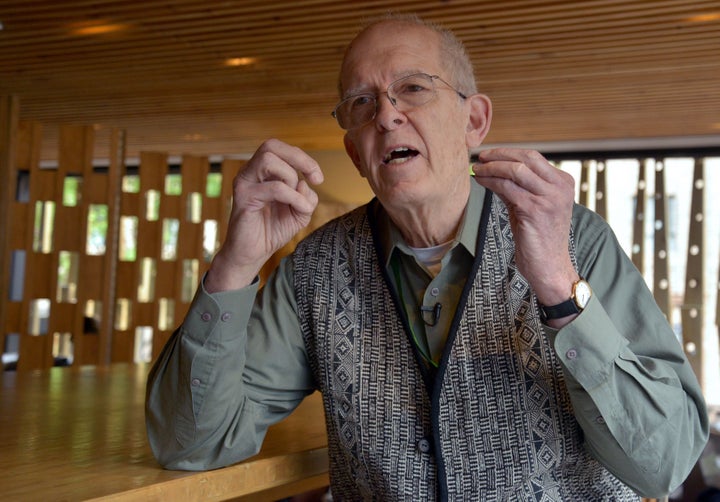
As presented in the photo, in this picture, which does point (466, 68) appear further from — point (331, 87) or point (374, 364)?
point (331, 87)

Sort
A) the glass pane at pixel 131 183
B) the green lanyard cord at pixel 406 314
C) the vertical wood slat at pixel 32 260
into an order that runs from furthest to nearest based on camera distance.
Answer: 1. the glass pane at pixel 131 183
2. the vertical wood slat at pixel 32 260
3. the green lanyard cord at pixel 406 314

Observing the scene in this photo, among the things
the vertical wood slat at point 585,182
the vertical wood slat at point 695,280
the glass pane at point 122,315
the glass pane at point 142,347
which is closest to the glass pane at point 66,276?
the glass pane at point 122,315

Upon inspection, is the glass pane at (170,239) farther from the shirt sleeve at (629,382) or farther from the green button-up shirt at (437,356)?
the shirt sleeve at (629,382)

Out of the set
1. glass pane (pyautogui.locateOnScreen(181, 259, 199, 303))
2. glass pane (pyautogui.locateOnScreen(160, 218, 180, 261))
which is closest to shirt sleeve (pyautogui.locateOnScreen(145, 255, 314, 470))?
glass pane (pyautogui.locateOnScreen(181, 259, 199, 303))

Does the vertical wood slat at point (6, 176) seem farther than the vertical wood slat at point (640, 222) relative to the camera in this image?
No

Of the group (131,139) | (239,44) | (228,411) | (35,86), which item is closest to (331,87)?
(239,44)

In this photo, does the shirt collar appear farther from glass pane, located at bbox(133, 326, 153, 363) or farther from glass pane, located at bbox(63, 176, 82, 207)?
glass pane, located at bbox(63, 176, 82, 207)

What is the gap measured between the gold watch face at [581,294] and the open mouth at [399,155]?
51 cm

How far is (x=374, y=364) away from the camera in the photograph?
1.80m

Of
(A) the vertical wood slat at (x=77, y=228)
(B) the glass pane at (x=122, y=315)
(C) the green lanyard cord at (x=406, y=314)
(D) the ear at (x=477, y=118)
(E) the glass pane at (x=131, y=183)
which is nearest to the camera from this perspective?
(C) the green lanyard cord at (x=406, y=314)

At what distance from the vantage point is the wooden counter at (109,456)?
1.48 m

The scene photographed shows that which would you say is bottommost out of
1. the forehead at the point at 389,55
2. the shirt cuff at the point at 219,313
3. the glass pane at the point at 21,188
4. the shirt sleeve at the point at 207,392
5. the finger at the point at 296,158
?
the shirt sleeve at the point at 207,392

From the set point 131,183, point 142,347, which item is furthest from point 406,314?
point 131,183

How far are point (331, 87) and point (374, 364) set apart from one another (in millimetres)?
5484
